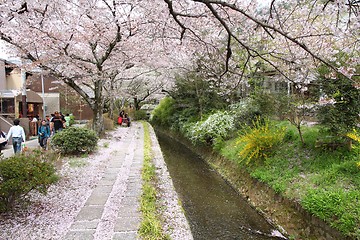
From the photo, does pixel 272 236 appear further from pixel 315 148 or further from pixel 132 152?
pixel 132 152

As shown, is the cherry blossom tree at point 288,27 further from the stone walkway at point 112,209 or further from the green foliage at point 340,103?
the stone walkway at point 112,209

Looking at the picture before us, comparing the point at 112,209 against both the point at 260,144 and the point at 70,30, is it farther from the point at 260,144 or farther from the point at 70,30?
the point at 70,30

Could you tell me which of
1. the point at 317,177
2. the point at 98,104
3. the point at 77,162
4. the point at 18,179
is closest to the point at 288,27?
the point at 317,177

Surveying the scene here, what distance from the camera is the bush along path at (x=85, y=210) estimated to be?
381cm

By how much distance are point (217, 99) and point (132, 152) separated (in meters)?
6.38

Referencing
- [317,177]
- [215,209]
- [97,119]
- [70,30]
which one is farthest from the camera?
[97,119]

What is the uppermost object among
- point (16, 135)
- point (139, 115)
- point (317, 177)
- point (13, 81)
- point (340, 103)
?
point (13, 81)

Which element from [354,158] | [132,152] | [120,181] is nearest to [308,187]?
[354,158]

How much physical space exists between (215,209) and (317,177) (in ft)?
7.96

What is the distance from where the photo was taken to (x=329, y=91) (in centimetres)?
623

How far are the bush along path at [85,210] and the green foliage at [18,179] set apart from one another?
0.98ft

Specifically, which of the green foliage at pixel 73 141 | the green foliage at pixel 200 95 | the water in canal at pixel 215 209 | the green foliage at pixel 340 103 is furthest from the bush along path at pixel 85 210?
the green foliage at pixel 200 95

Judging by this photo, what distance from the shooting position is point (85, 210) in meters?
4.60

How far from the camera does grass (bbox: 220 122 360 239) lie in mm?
4500
